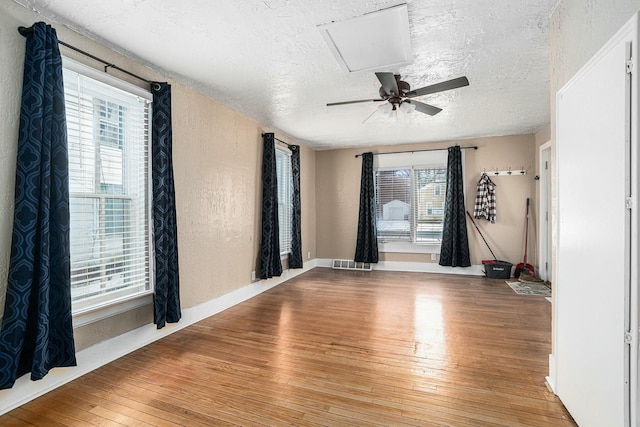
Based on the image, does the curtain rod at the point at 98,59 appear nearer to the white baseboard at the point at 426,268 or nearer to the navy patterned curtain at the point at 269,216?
the navy patterned curtain at the point at 269,216

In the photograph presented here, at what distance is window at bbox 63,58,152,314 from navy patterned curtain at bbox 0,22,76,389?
20 centimetres

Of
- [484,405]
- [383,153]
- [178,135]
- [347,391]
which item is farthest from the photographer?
[383,153]

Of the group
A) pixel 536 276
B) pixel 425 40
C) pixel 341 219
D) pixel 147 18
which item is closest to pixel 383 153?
pixel 341 219

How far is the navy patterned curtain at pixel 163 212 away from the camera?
112 inches

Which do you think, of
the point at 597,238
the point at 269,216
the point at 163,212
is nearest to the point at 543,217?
the point at 597,238

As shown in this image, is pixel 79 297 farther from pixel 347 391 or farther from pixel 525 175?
pixel 525 175

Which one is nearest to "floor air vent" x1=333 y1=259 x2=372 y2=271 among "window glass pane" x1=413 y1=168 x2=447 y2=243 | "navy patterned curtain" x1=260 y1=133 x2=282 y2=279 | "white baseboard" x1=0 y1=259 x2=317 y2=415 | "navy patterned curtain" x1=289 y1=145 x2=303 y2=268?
"window glass pane" x1=413 y1=168 x2=447 y2=243

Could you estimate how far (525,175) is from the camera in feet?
18.6

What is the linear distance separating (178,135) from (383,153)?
4.35m

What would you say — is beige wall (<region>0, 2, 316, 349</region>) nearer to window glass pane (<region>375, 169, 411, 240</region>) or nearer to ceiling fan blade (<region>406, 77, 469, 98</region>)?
ceiling fan blade (<region>406, 77, 469, 98</region>)

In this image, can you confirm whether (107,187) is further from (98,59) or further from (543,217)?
(543,217)

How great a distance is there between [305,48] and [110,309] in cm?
271

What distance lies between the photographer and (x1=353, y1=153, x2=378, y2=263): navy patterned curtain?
6.43 m

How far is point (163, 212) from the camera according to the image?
9.39 ft
